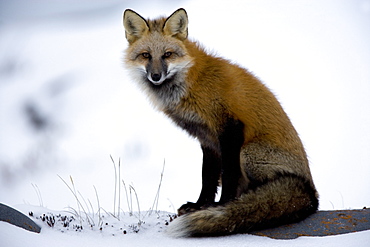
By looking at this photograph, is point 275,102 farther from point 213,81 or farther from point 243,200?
point 243,200

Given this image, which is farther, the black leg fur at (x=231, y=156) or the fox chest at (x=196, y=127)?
the fox chest at (x=196, y=127)

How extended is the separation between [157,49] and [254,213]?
2.13 meters

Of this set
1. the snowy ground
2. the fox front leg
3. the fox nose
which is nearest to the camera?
the snowy ground

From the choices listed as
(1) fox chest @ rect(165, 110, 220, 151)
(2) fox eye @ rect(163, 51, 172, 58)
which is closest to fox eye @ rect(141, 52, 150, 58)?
(2) fox eye @ rect(163, 51, 172, 58)

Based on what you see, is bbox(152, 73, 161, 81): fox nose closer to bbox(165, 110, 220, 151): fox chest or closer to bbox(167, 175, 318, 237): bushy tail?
bbox(165, 110, 220, 151): fox chest

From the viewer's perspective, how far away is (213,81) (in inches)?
177

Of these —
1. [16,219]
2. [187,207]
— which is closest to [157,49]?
[187,207]

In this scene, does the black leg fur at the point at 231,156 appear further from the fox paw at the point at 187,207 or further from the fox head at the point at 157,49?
the fox head at the point at 157,49

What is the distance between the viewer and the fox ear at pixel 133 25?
4.74 meters

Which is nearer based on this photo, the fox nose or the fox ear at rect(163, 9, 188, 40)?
the fox nose

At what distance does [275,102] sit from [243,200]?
4.64 ft

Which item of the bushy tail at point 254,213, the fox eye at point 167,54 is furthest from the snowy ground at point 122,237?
the fox eye at point 167,54

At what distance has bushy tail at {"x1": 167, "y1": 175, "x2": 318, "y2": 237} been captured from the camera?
3.63 meters

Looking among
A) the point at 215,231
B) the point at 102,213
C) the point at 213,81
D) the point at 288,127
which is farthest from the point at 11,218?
the point at 288,127
